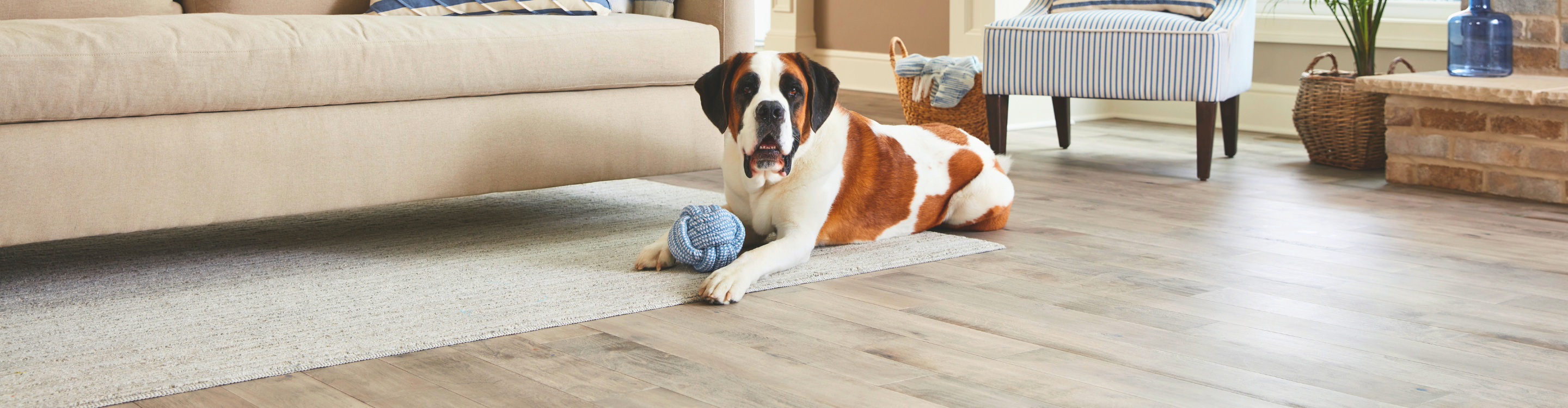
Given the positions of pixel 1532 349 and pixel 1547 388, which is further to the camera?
pixel 1532 349

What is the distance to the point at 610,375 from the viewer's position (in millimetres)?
1492

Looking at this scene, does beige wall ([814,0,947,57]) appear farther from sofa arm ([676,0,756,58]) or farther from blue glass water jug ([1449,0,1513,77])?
sofa arm ([676,0,756,58])

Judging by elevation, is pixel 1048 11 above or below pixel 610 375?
above

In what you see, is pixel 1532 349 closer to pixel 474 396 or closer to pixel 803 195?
pixel 803 195

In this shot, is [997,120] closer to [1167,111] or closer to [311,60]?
[1167,111]

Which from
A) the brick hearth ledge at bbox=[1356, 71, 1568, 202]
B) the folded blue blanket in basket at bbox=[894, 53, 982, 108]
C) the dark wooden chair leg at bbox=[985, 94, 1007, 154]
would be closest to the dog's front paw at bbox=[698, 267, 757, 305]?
the dark wooden chair leg at bbox=[985, 94, 1007, 154]

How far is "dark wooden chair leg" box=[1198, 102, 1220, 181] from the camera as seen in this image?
3.28 meters

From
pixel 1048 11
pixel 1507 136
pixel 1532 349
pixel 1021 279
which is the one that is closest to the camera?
pixel 1532 349

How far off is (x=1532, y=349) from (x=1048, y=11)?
7.88ft

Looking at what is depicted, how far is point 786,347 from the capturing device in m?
1.62

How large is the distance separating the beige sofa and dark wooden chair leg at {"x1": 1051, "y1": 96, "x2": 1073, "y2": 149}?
1648mm

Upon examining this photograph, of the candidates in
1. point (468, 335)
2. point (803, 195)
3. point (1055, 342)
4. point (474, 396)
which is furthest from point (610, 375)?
point (803, 195)

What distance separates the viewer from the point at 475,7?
8.77 ft

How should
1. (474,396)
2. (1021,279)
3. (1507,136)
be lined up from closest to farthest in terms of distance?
1. (474,396)
2. (1021,279)
3. (1507,136)
